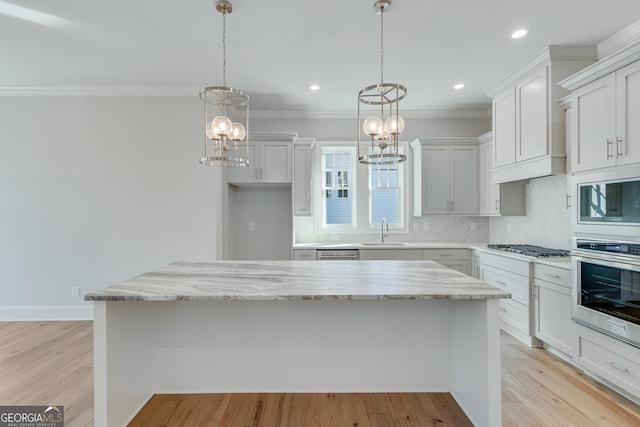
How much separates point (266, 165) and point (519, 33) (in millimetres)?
3070

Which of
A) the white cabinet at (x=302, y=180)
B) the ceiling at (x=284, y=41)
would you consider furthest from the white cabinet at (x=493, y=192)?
the white cabinet at (x=302, y=180)

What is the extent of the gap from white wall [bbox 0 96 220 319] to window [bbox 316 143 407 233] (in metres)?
1.72

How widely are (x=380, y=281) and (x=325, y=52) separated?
2.28 metres

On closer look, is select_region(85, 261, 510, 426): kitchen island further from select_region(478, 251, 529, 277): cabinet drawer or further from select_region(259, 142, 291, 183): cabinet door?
select_region(259, 142, 291, 183): cabinet door

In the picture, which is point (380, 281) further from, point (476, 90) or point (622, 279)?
point (476, 90)

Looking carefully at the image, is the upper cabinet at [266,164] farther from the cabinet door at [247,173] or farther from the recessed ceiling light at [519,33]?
the recessed ceiling light at [519,33]

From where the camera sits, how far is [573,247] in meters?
2.53

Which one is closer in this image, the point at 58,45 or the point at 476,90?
the point at 58,45

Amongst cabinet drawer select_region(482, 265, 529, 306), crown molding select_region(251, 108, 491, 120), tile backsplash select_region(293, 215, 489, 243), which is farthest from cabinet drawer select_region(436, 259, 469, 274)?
crown molding select_region(251, 108, 491, 120)

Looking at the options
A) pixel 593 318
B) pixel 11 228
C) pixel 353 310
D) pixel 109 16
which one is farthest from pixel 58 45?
pixel 593 318

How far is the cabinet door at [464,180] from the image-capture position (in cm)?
451

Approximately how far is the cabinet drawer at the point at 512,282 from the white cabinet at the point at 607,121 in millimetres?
1234

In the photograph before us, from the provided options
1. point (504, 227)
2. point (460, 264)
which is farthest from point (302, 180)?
point (504, 227)

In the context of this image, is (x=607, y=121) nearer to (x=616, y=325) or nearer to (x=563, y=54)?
(x=563, y=54)
